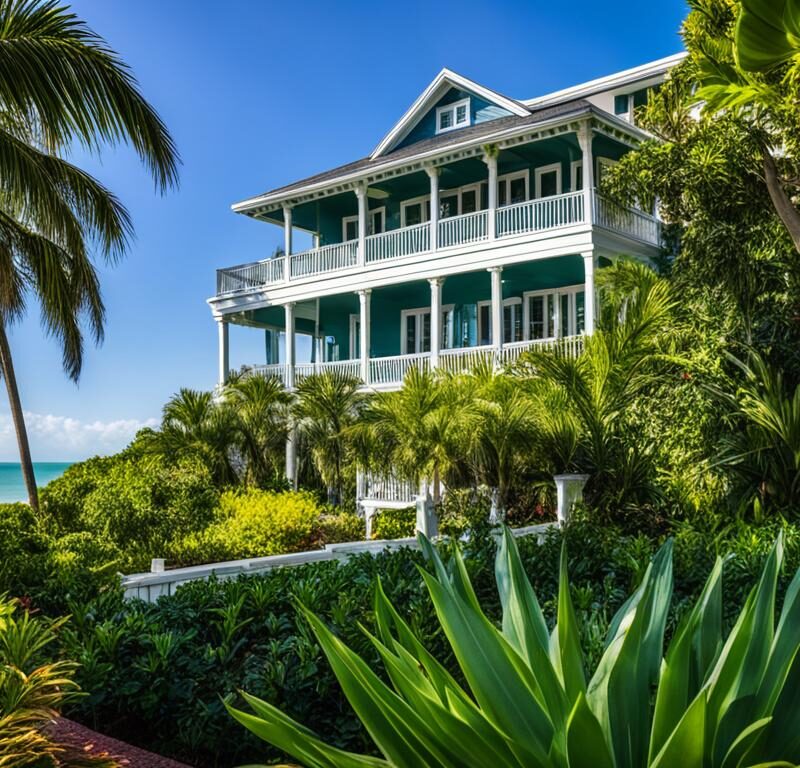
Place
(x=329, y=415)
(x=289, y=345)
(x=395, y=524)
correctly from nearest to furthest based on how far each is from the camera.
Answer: (x=395, y=524)
(x=329, y=415)
(x=289, y=345)

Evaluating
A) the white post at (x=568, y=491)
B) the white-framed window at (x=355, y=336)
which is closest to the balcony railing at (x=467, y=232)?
the white-framed window at (x=355, y=336)

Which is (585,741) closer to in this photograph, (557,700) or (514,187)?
(557,700)

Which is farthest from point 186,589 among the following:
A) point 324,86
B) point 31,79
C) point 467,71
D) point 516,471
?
point 467,71

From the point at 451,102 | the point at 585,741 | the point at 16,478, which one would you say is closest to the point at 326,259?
the point at 451,102

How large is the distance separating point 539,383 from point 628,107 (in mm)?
14103

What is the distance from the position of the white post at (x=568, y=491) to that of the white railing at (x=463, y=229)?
9252mm

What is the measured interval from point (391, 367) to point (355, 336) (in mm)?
5644

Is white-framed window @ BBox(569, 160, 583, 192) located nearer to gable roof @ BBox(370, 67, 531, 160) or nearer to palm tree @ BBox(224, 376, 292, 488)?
gable roof @ BBox(370, 67, 531, 160)

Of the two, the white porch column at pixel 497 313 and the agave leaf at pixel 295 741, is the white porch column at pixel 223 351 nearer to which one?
the white porch column at pixel 497 313

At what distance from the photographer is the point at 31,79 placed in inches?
373

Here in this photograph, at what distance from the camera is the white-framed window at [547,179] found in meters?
21.1

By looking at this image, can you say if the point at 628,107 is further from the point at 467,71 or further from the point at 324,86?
the point at 324,86

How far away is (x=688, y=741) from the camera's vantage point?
190cm

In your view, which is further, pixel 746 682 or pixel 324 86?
pixel 324 86
